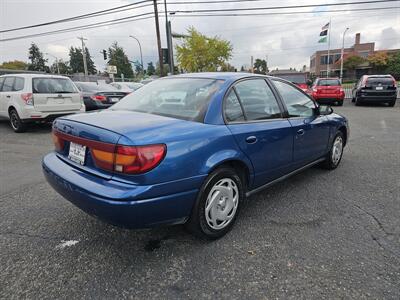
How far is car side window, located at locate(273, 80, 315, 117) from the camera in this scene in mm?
3367

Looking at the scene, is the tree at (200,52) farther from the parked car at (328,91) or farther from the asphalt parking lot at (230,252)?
the asphalt parking lot at (230,252)

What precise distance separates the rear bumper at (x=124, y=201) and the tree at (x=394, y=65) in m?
54.1

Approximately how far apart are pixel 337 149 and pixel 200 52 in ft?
114

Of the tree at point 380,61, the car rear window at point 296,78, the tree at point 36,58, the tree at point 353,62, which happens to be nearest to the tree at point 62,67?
the tree at point 36,58

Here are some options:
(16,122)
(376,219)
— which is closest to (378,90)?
(376,219)

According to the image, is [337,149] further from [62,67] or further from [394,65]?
[62,67]

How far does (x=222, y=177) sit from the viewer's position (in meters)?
2.46

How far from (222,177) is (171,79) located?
1.40 m

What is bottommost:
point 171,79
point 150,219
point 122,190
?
point 150,219

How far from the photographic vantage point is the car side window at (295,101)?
11.0 feet

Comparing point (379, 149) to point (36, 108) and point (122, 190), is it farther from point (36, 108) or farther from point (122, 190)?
point (36, 108)

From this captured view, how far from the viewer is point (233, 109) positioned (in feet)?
8.74

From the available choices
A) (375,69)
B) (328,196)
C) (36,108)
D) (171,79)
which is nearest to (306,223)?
(328,196)

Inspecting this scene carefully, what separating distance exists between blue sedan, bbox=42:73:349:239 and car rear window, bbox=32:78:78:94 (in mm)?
5334
